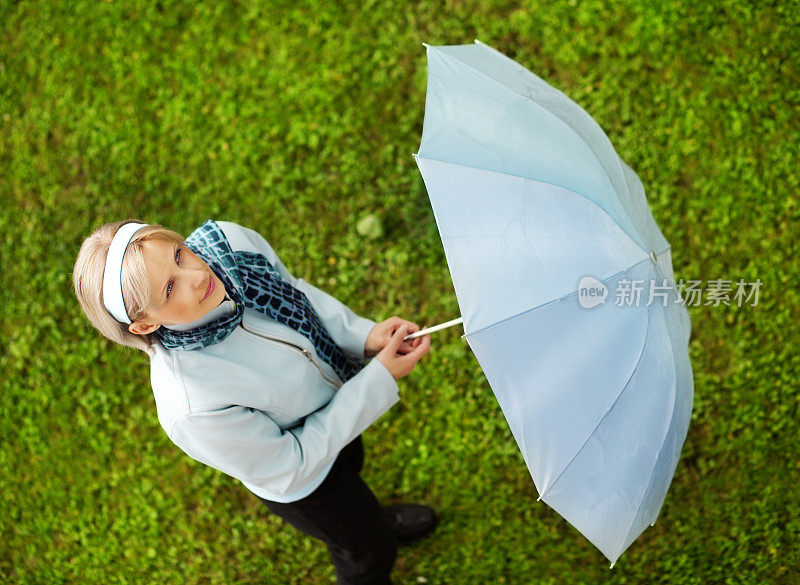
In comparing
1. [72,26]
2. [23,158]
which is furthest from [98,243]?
[72,26]

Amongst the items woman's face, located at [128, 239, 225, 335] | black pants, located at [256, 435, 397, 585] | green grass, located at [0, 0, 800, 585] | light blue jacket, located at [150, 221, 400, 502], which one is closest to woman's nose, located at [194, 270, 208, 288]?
woman's face, located at [128, 239, 225, 335]

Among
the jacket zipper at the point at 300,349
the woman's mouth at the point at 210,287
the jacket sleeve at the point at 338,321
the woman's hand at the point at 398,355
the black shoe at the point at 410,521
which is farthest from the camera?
the black shoe at the point at 410,521

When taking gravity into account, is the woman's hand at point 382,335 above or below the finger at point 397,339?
below

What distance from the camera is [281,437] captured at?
7.51 ft

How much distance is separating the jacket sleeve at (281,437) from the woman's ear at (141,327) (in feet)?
0.98

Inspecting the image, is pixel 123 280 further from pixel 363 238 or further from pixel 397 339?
pixel 363 238

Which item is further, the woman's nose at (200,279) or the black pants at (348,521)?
the black pants at (348,521)

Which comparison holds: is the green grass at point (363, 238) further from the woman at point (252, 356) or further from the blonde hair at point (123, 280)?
the blonde hair at point (123, 280)

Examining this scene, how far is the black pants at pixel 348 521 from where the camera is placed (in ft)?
8.80

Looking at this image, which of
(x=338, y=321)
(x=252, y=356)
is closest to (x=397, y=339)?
(x=338, y=321)

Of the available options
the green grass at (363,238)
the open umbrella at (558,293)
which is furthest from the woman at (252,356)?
the green grass at (363,238)

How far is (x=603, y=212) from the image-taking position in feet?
7.07

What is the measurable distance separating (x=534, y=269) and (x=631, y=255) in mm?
360

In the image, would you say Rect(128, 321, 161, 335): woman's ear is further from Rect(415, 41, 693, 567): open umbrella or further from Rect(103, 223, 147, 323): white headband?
Rect(415, 41, 693, 567): open umbrella
